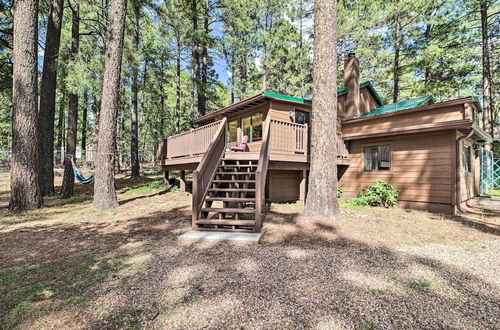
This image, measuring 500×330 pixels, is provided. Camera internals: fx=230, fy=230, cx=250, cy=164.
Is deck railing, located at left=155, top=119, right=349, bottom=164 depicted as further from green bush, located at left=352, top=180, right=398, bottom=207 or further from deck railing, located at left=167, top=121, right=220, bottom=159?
green bush, located at left=352, top=180, right=398, bottom=207

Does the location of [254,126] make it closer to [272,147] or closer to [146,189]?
[272,147]

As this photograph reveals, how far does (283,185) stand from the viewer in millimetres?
9648

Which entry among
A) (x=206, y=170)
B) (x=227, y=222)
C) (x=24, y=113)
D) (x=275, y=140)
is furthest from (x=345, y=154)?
(x=24, y=113)

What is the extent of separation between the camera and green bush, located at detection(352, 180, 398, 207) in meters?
8.17

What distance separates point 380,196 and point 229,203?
5620 millimetres

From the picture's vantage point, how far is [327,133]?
594cm

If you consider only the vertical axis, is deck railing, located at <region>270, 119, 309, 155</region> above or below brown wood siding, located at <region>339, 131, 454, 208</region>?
above

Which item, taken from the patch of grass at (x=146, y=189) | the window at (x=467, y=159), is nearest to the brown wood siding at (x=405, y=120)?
the window at (x=467, y=159)

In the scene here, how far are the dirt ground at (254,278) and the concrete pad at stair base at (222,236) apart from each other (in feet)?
0.57

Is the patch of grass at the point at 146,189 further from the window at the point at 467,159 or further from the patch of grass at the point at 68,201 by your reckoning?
the window at the point at 467,159

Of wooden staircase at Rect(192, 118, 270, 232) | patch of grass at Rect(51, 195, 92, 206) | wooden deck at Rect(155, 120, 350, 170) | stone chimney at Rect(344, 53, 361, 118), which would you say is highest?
stone chimney at Rect(344, 53, 361, 118)

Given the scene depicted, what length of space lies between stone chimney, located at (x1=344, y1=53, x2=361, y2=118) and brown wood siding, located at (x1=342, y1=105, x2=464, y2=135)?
1380 mm

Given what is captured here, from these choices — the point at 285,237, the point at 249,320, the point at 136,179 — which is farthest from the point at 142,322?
the point at 136,179

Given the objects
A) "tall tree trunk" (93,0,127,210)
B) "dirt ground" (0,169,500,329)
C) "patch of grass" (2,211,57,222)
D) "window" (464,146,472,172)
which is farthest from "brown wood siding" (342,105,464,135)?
"patch of grass" (2,211,57,222)
